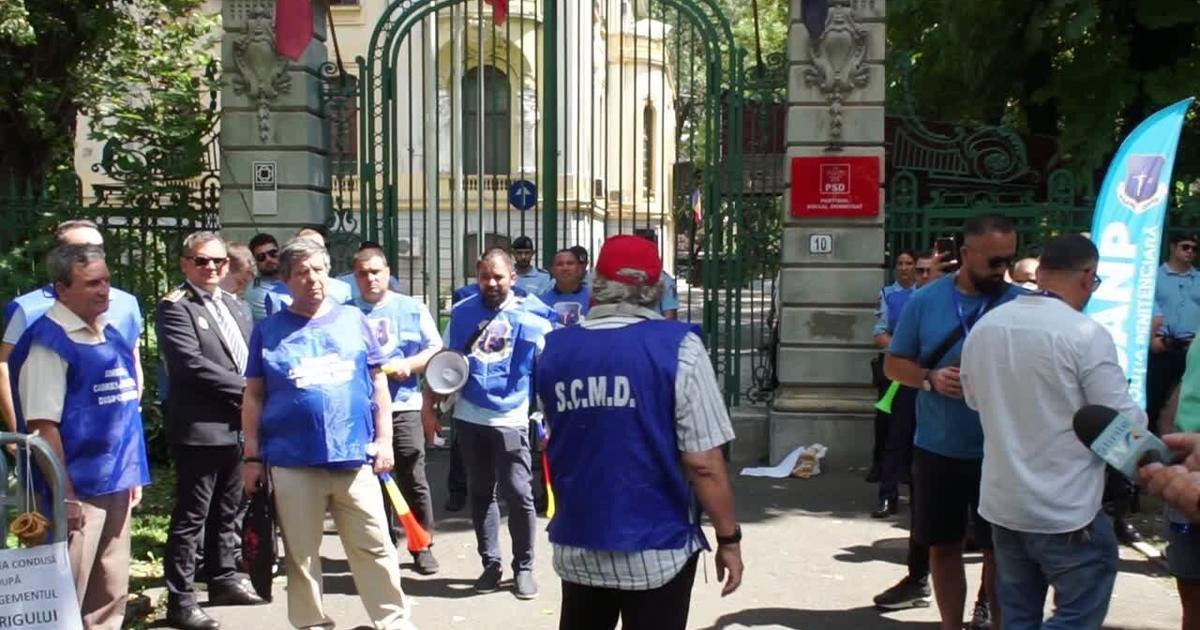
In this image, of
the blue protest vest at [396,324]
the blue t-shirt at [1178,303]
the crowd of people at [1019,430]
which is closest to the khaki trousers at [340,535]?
the blue protest vest at [396,324]

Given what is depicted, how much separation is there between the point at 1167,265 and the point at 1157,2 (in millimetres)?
3395

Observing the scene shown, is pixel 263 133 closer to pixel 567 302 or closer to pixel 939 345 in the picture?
pixel 567 302

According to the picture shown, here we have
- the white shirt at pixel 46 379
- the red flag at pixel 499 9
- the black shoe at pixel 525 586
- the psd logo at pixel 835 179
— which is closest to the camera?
the white shirt at pixel 46 379

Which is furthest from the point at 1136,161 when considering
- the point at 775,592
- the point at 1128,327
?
the point at 775,592

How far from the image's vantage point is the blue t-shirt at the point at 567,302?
948cm

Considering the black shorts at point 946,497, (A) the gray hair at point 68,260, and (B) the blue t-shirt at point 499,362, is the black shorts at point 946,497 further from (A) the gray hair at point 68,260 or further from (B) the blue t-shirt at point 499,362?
(A) the gray hair at point 68,260

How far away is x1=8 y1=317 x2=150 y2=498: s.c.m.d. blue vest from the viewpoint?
214 inches

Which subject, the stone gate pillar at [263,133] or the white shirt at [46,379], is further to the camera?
the stone gate pillar at [263,133]

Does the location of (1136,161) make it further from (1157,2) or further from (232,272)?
(232,272)

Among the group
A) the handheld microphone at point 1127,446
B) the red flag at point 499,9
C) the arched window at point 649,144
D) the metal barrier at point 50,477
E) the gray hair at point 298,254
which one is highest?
the red flag at point 499,9

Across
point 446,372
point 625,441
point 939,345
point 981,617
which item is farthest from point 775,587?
point 625,441

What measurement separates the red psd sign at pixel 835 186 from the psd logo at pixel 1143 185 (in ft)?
9.02

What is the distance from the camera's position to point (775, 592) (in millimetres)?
7352

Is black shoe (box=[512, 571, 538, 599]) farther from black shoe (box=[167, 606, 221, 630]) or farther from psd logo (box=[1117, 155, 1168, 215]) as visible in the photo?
psd logo (box=[1117, 155, 1168, 215])
